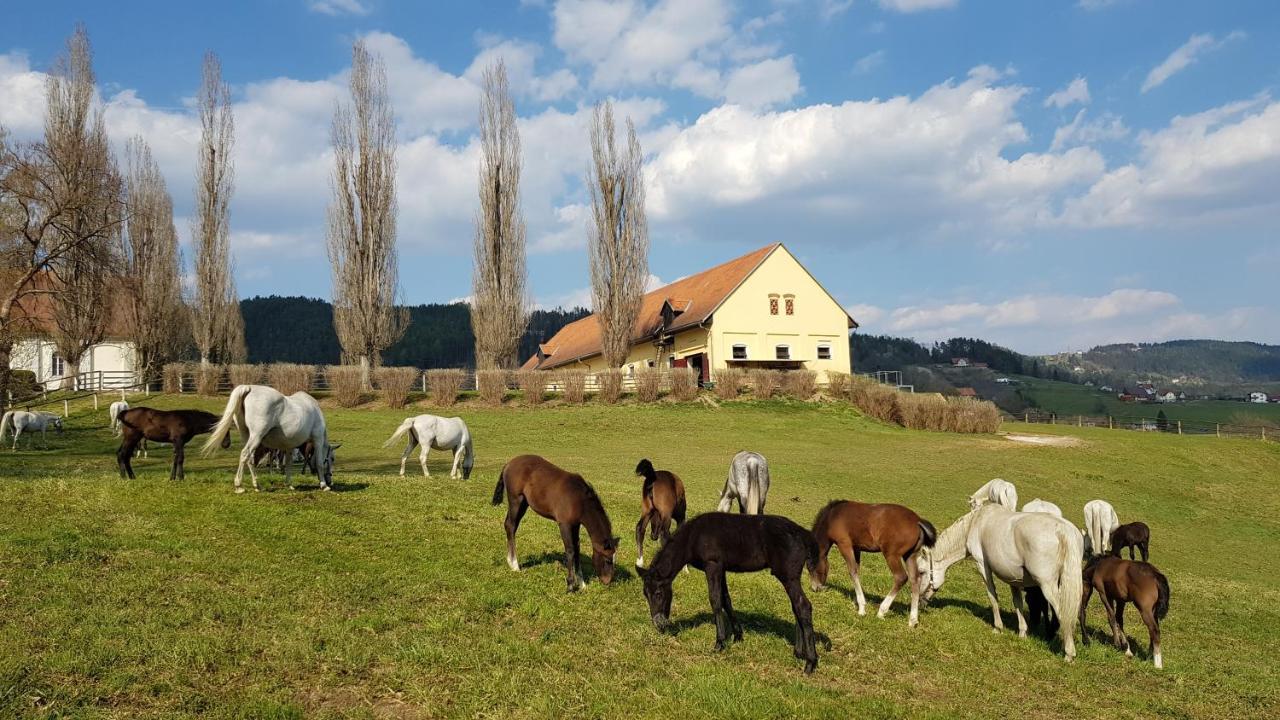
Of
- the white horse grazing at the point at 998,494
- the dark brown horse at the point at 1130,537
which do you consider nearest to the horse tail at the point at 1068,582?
the white horse grazing at the point at 998,494

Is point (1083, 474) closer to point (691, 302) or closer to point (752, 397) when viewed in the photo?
point (752, 397)

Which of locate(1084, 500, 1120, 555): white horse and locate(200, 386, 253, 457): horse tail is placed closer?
locate(200, 386, 253, 457): horse tail

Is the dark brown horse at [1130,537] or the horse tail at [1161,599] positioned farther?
the dark brown horse at [1130,537]

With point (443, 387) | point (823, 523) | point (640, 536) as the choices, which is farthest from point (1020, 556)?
point (443, 387)

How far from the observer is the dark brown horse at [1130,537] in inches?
635

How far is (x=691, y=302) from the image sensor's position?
5772 cm

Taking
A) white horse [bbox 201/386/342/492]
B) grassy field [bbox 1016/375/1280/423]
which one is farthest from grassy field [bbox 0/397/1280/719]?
grassy field [bbox 1016/375/1280/423]

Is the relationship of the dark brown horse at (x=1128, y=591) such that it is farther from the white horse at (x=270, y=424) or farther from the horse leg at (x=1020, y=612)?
the white horse at (x=270, y=424)

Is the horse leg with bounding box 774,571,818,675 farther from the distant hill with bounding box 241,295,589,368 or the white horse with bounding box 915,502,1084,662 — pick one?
the distant hill with bounding box 241,295,589,368

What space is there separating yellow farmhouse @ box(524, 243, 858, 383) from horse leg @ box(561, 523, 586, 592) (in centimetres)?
4162

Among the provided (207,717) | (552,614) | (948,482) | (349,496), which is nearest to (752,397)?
(948,482)

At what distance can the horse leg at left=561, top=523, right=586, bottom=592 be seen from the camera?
30.1ft

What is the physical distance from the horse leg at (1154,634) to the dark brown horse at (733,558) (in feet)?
14.0

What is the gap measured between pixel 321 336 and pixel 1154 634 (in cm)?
17280
